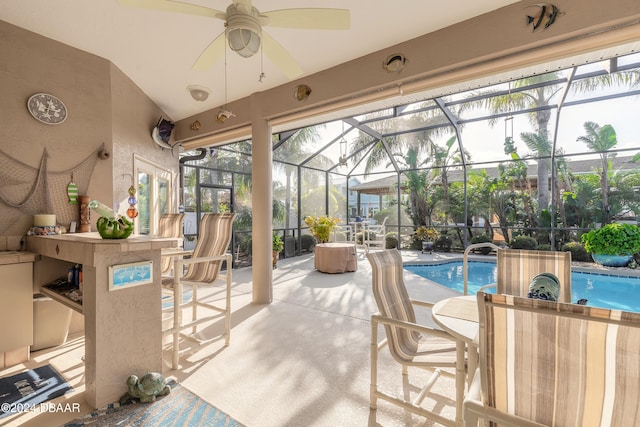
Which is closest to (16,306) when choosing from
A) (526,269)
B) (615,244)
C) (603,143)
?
(526,269)

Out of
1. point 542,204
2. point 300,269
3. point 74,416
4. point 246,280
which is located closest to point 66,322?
point 74,416

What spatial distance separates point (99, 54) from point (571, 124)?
10.3 meters

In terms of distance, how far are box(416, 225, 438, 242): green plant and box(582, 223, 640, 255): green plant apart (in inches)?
151

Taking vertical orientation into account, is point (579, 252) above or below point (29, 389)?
above

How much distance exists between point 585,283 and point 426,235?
416 cm

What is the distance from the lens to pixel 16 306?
8.09 feet

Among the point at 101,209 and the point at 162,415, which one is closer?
the point at 162,415

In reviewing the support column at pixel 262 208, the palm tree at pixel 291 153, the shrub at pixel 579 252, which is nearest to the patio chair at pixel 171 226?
the support column at pixel 262 208

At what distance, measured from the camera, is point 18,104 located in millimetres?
2873

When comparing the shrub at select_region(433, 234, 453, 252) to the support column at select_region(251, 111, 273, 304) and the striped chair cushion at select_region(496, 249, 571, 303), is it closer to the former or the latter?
the support column at select_region(251, 111, 273, 304)

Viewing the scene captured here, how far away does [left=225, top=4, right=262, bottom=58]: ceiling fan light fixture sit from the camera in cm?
187

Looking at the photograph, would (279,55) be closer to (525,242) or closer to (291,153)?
(291,153)

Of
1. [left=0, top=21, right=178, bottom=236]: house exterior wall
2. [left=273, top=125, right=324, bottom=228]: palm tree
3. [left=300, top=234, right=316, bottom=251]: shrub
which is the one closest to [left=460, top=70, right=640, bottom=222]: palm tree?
[left=273, top=125, right=324, bottom=228]: palm tree

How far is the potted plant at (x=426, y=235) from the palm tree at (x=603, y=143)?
441 centimetres
